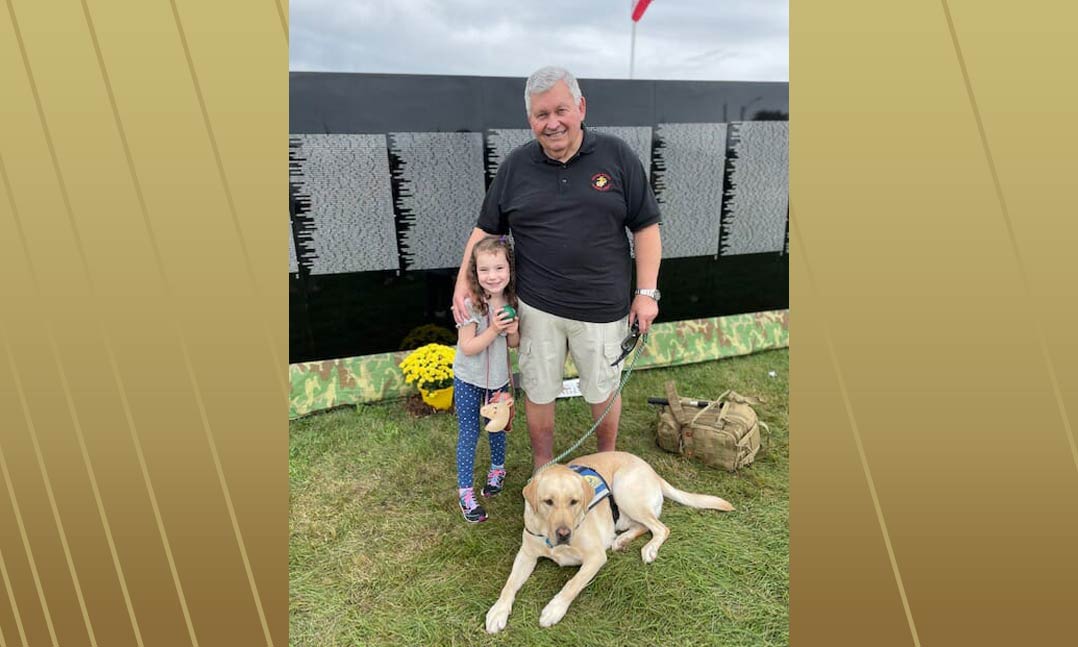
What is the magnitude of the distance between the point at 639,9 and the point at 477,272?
107 inches

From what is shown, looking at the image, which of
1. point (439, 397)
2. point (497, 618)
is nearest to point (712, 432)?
point (497, 618)

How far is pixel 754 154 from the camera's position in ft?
17.5

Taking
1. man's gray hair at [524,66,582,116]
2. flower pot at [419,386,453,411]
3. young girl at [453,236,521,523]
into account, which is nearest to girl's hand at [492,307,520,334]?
young girl at [453,236,521,523]

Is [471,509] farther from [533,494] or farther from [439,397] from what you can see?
[439,397]

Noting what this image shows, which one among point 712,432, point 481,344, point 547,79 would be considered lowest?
point 712,432

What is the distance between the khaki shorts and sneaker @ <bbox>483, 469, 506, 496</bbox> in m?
0.59

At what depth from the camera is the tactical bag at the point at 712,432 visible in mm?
3578

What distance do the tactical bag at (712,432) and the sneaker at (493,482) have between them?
1.20m

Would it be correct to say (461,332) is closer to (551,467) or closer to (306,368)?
(551,467)

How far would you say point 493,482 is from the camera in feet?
11.1

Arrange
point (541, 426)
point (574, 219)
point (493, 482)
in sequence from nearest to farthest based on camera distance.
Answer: point (574, 219) → point (541, 426) → point (493, 482)

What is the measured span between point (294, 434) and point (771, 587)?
3.32 metres

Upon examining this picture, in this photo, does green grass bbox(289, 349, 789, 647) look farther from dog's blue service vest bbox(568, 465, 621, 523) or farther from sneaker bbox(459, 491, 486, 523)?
dog's blue service vest bbox(568, 465, 621, 523)

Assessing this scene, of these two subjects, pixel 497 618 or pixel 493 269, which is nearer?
pixel 497 618
